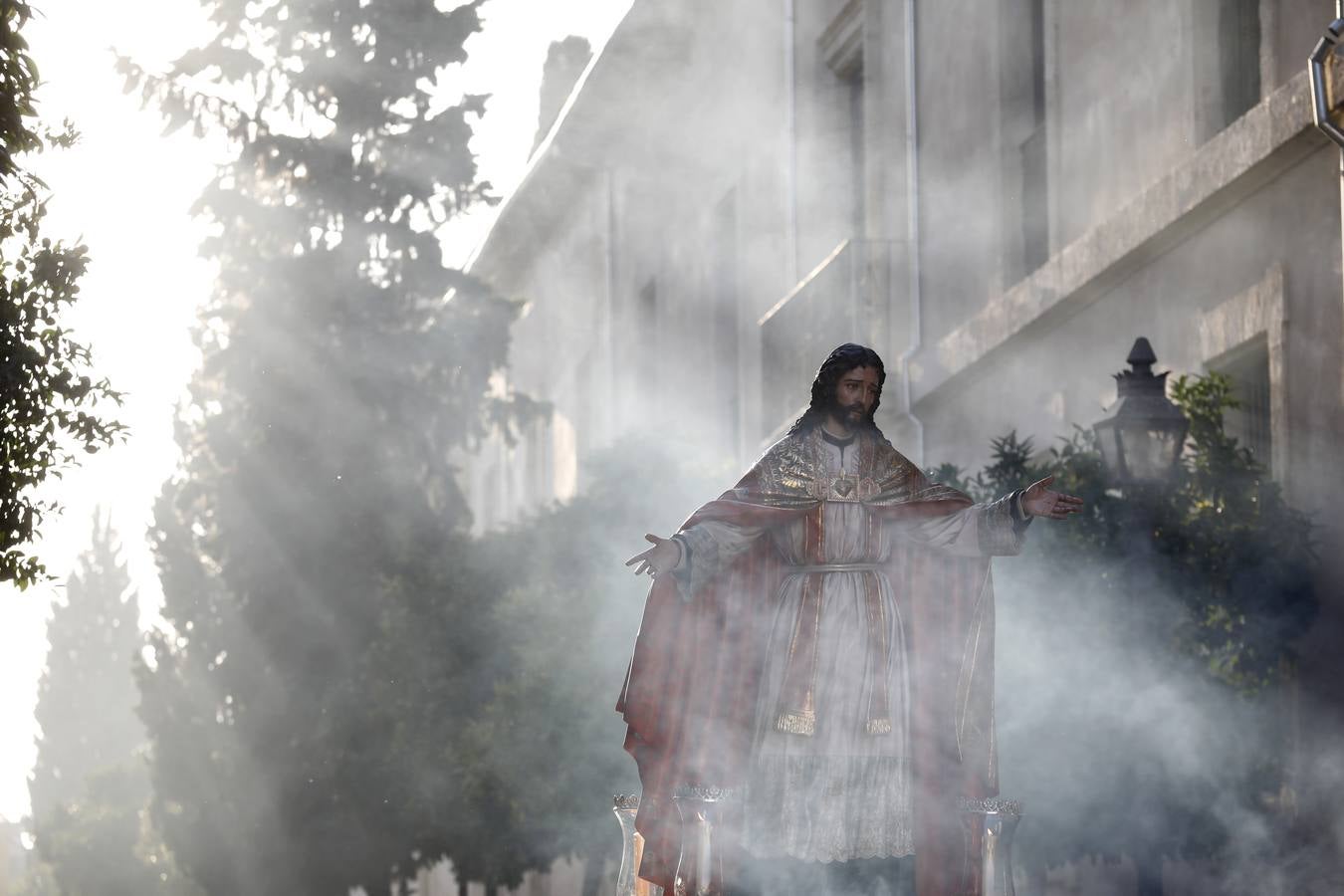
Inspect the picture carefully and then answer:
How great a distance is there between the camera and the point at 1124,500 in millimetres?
9164

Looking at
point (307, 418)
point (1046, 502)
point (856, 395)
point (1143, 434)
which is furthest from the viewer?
point (307, 418)

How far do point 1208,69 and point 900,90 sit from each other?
6.03 m

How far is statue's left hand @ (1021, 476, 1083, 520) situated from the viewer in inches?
264

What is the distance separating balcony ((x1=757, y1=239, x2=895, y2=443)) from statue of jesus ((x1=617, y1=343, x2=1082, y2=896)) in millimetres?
9301

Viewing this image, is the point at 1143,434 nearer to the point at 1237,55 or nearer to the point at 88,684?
the point at 1237,55

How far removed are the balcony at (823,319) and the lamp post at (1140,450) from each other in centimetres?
757

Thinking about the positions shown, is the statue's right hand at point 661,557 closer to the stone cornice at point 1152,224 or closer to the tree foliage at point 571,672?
the stone cornice at point 1152,224

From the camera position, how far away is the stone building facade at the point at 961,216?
33.4 feet

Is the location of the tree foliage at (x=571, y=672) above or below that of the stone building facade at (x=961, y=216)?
below

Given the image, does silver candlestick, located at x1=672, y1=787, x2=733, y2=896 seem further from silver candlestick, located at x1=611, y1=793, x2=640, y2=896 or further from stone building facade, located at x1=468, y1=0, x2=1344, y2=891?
stone building facade, located at x1=468, y1=0, x2=1344, y2=891

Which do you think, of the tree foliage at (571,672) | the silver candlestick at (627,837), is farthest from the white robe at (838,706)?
the tree foliage at (571,672)

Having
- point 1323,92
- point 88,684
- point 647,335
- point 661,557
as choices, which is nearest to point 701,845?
point 661,557

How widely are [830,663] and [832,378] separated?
96 centimetres

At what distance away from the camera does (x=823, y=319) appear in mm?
17156
